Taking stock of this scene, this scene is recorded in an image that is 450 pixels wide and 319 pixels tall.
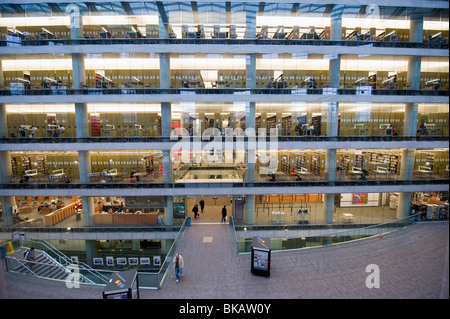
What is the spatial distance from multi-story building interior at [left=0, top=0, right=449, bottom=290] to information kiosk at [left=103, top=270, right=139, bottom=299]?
23.3 feet

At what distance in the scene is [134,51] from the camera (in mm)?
12805

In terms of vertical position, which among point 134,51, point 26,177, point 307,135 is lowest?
point 26,177

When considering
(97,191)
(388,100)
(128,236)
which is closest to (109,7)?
(97,191)

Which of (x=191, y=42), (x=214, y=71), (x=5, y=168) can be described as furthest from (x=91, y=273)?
(x=191, y=42)

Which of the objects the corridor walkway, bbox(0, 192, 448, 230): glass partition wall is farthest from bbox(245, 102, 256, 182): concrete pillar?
the corridor walkway

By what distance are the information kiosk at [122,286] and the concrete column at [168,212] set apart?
7.21 metres

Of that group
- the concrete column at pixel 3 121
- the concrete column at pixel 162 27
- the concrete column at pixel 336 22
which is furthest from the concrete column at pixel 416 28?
the concrete column at pixel 3 121

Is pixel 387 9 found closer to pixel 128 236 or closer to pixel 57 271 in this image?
pixel 128 236

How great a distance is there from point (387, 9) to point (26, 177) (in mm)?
26200

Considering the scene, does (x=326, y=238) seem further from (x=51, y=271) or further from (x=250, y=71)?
(x=51, y=271)

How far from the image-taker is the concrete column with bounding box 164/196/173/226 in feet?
44.9

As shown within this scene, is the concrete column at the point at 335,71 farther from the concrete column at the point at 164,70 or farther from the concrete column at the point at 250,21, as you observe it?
the concrete column at the point at 164,70

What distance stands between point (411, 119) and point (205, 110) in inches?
554
